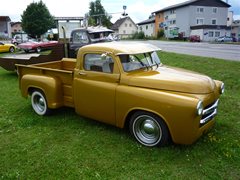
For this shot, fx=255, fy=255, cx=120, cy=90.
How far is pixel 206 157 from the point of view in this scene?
161 inches

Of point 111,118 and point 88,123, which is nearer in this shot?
point 111,118

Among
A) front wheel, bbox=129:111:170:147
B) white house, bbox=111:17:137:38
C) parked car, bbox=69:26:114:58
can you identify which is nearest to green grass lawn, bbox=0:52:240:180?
front wheel, bbox=129:111:170:147

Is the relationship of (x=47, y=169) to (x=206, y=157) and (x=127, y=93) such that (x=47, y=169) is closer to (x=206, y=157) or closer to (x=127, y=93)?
(x=127, y=93)

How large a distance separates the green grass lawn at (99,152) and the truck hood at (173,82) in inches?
41.1

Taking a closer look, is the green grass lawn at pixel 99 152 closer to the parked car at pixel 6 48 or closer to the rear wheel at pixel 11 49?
the parked car at pixel 6 48

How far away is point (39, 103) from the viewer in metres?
6.25

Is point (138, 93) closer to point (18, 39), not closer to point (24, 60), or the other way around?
point (24, 60)

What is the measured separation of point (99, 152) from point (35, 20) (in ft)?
169

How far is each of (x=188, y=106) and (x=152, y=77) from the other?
2.96 ft

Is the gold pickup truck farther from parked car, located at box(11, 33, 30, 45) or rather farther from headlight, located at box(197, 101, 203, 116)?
parked car, located at box(11, 33, 30, 45)

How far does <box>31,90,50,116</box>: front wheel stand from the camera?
599 centimetres

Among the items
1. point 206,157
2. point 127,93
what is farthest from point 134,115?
point 206,157

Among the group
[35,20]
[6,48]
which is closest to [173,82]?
[6,48]

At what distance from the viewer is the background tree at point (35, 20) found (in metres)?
50.6
